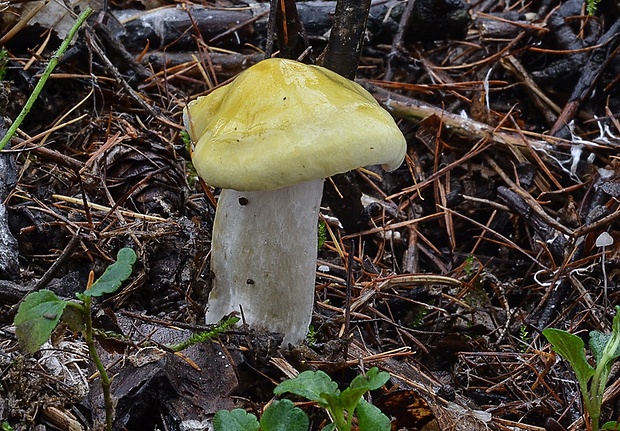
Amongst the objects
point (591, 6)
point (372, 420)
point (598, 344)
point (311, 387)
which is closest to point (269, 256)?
point (311, 387)

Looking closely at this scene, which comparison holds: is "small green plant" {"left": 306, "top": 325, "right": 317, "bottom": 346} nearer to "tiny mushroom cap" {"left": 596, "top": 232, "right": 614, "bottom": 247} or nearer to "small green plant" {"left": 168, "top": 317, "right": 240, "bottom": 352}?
"small green plant" {"left": 168, "top": 317, "right": 240, "bottom": 352}

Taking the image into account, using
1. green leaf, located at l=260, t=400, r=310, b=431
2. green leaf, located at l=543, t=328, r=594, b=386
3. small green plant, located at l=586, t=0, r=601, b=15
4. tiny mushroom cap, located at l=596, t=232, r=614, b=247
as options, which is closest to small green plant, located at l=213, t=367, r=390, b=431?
green leaf, located at l=260, t=400, r=310, b=431

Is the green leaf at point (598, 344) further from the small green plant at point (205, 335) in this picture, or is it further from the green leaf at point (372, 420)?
the small green plant at point (205, 335)

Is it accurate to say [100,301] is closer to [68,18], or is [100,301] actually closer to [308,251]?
[308,251]

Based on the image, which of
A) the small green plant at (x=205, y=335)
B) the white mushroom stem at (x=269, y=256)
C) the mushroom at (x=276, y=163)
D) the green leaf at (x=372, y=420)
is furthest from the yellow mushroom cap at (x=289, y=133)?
the green leaf at (x=372, y=420)

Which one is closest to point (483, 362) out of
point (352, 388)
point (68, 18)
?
point (352, 388)

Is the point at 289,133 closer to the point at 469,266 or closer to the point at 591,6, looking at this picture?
the point at 469,266
